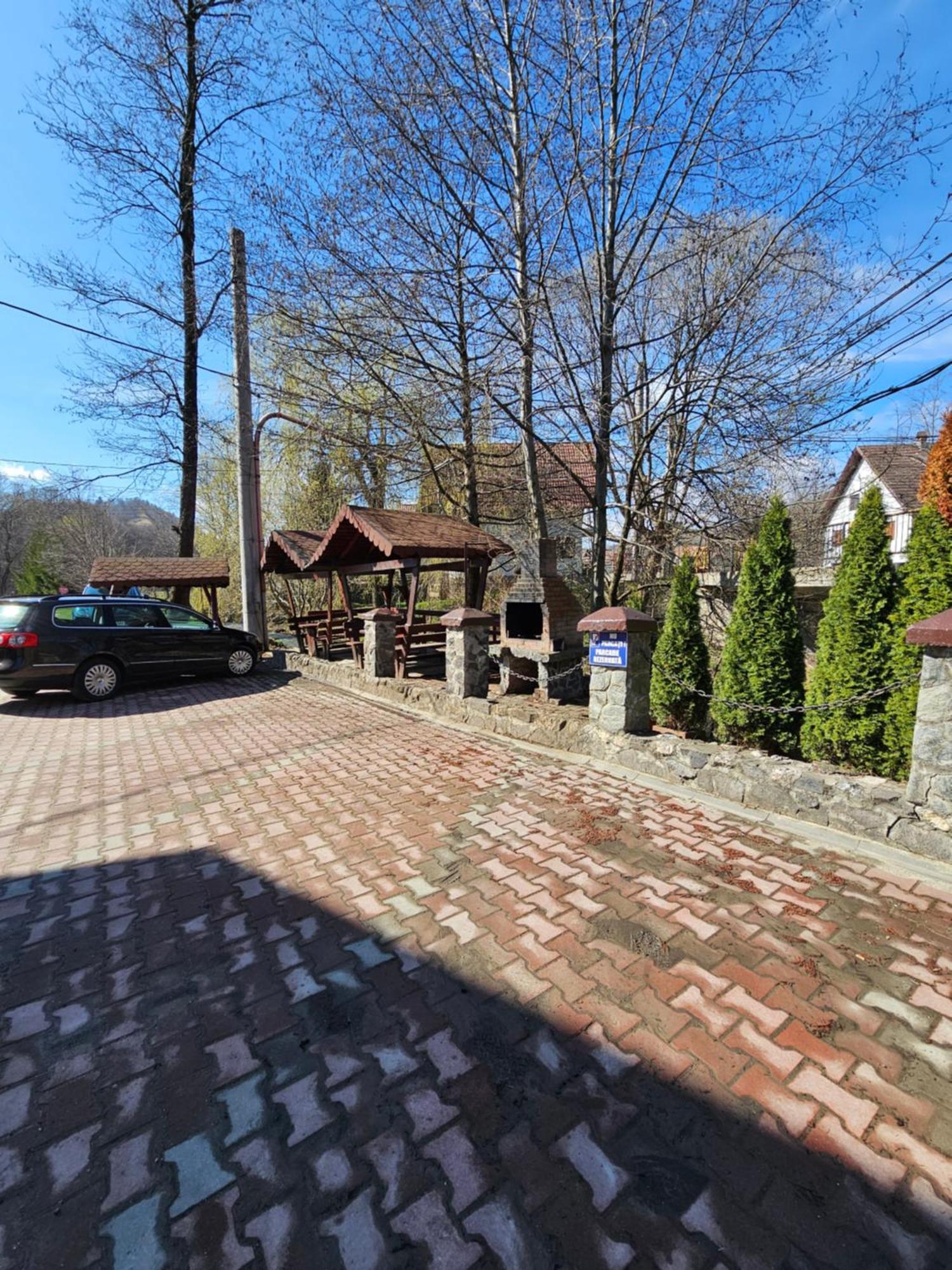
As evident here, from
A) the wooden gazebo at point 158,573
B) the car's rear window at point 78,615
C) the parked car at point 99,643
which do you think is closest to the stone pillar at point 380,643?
the parked car at point 99,643

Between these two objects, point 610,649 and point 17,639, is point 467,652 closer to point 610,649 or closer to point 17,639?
point 610,649

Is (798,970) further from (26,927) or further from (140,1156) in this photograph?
(26,927)

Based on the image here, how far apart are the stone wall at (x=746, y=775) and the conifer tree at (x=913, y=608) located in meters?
0.37

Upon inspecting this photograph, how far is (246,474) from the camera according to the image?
36.6 ft

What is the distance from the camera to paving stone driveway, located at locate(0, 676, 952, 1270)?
139 cm

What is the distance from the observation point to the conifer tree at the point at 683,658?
5781 millimetres

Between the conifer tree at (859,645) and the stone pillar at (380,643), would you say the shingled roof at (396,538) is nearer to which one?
the stone pillar at (380,643)

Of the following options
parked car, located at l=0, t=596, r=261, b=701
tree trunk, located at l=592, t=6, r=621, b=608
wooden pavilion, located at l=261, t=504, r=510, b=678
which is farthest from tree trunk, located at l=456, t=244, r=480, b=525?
parked car, located at l=0, t=596, r=261, b=701

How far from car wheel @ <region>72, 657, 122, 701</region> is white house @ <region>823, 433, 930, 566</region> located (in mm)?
→ 9573

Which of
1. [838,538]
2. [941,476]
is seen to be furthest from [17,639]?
[838,538]

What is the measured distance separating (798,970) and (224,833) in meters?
3.35

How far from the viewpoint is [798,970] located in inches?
88.8

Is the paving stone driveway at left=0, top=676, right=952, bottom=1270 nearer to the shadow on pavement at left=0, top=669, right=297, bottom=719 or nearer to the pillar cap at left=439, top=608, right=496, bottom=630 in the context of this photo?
the pillar cap at left=439, top=608, right=496, bottom=630

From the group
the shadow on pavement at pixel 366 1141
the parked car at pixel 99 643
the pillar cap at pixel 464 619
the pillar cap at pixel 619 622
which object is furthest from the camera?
the parked car at pixel 99 643
